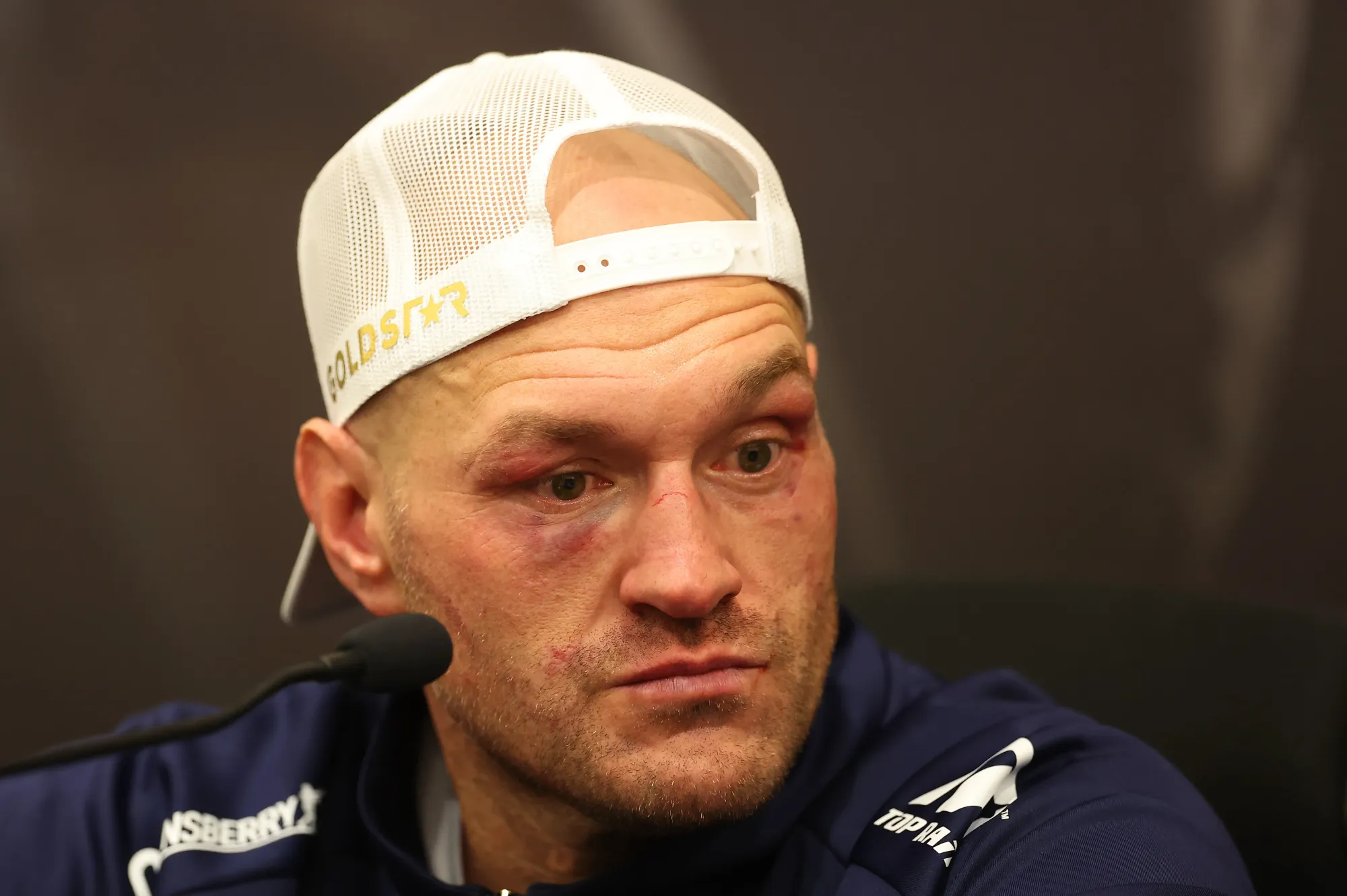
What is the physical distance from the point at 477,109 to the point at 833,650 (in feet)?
2.10

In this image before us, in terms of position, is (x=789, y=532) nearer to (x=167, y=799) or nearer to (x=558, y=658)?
(x=558, y=658)

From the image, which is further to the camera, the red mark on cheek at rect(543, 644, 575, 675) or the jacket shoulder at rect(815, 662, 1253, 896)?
the red mark on cheek at rect(543, 644, 575, 675)

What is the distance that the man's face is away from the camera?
3.47ft

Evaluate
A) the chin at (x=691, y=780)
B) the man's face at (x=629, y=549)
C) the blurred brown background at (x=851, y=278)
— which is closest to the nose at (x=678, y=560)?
the man's face at (x=629, y=549)

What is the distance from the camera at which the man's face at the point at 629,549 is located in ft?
3.47

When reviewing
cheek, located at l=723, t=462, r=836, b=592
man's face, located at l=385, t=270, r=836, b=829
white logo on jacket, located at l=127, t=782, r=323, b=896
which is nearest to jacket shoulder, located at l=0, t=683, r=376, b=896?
white logo on jacket, located at l=127, t=782, r=323, b=896

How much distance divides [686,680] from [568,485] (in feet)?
0.65

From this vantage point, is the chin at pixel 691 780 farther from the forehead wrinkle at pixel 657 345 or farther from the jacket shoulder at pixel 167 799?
the jacket shoulder at pixel 167 799

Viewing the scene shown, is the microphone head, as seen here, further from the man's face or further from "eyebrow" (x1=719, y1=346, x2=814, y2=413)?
"eyebrow" (x1=719, y1=346, x2=814, y2=413)

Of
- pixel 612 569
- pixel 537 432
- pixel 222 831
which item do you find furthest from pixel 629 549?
pixel 222 831

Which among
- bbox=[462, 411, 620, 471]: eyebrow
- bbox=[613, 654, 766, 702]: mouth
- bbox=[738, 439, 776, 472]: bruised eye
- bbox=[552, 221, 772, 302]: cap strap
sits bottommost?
bbox=[613, 654, 766, 702]: mouth

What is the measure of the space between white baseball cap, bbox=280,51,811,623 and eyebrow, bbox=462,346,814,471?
9 centimetres

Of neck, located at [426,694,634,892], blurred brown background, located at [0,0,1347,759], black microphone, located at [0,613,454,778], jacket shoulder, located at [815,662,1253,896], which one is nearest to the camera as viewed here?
black microphone, located at [0,613,454,778]

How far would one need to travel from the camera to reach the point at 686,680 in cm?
106
